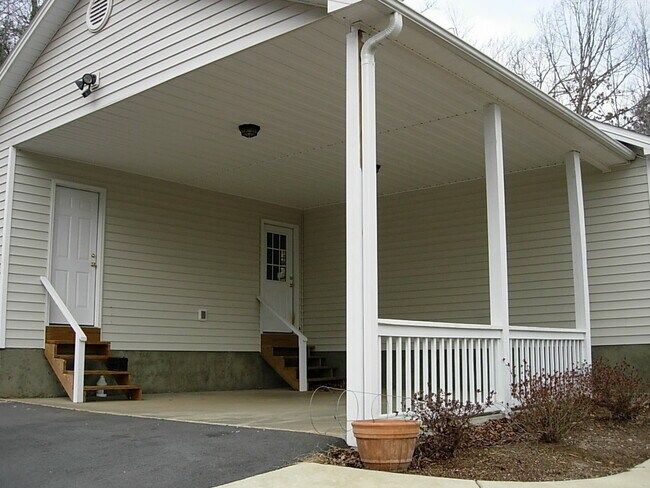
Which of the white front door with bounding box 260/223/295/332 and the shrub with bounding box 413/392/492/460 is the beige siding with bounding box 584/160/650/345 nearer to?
the shrub with bounding box 413/392/492/460

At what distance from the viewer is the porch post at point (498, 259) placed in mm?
6137

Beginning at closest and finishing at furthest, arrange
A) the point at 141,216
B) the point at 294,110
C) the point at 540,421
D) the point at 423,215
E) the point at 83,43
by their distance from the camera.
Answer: the point at 540,421 < the point at 294,110 < the point at 83,43 < the point at 141,216 < the point at 423,215

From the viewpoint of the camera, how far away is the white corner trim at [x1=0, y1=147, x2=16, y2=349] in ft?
25.5

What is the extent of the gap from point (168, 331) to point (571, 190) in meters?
5.37

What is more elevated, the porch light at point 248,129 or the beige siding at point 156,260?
the porch light at point 248,129

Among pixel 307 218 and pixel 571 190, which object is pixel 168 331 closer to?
pixel 307 218

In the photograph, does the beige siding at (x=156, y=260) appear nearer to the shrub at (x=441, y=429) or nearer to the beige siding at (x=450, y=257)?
the beige siding at (x=450, y=257)

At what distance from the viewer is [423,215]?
1009 cm

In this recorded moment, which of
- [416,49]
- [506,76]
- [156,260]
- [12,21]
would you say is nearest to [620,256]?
[506,76]

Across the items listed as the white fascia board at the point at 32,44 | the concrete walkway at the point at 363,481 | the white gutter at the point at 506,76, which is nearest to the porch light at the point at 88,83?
the white fascia board at the point at 32,44

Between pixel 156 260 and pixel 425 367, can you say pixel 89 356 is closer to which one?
pixel 156 260

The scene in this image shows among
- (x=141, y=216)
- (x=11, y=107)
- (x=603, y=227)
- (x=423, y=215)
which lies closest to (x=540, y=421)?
(x=603, y=227)

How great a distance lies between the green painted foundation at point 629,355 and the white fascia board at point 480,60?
222 cm

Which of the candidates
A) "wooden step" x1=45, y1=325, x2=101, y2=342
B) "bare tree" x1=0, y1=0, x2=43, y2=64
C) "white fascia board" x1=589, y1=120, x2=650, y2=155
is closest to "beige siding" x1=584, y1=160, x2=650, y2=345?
"white fascia board" x1=589, y1=120, x2=650, y2=155
